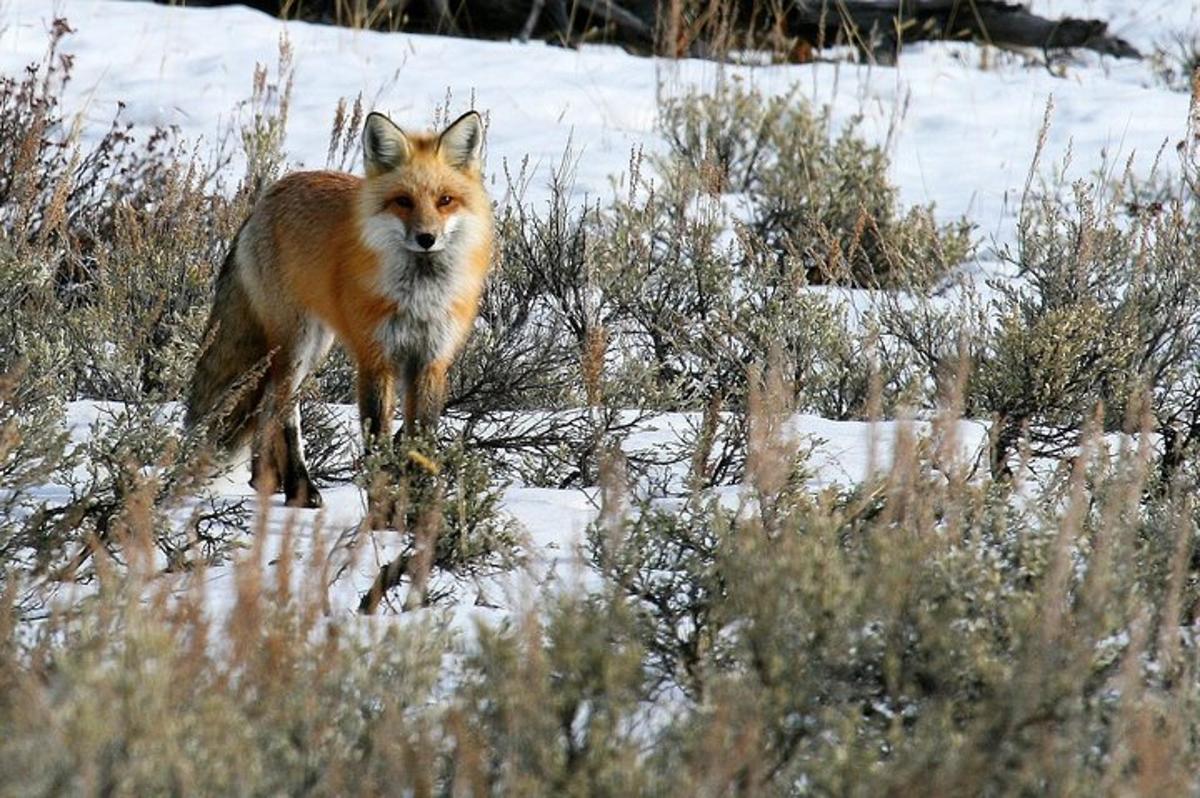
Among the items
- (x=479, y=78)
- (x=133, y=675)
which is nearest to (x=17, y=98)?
(x=479, y=78)

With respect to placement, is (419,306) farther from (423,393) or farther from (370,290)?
(423,393)

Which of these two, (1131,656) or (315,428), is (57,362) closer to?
(315,428)

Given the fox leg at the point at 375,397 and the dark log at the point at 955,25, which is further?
the dark log at the point at 955,25

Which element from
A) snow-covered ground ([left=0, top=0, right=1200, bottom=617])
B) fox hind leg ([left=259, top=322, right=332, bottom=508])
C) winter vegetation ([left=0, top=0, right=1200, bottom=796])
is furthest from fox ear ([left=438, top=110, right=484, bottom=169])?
snow-covered ground ([left=0, top=0, right=1200, bottom=617])

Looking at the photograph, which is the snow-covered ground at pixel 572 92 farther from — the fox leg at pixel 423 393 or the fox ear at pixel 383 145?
the fox leg at pixel 423 393

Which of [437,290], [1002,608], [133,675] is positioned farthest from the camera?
[437,290]

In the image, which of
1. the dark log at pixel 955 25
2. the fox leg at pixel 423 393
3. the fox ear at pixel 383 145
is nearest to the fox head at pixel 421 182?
the fox ear at pixel 383 145

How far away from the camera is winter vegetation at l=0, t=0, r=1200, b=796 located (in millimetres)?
2836

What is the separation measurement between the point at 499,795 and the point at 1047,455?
3.45 meters

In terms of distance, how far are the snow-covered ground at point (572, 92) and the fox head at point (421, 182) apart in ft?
13.5

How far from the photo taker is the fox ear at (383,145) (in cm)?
554

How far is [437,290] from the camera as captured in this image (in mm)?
5582

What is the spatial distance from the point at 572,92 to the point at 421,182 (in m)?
6.16

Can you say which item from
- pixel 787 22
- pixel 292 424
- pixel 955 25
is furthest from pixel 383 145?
pixel 955 25
